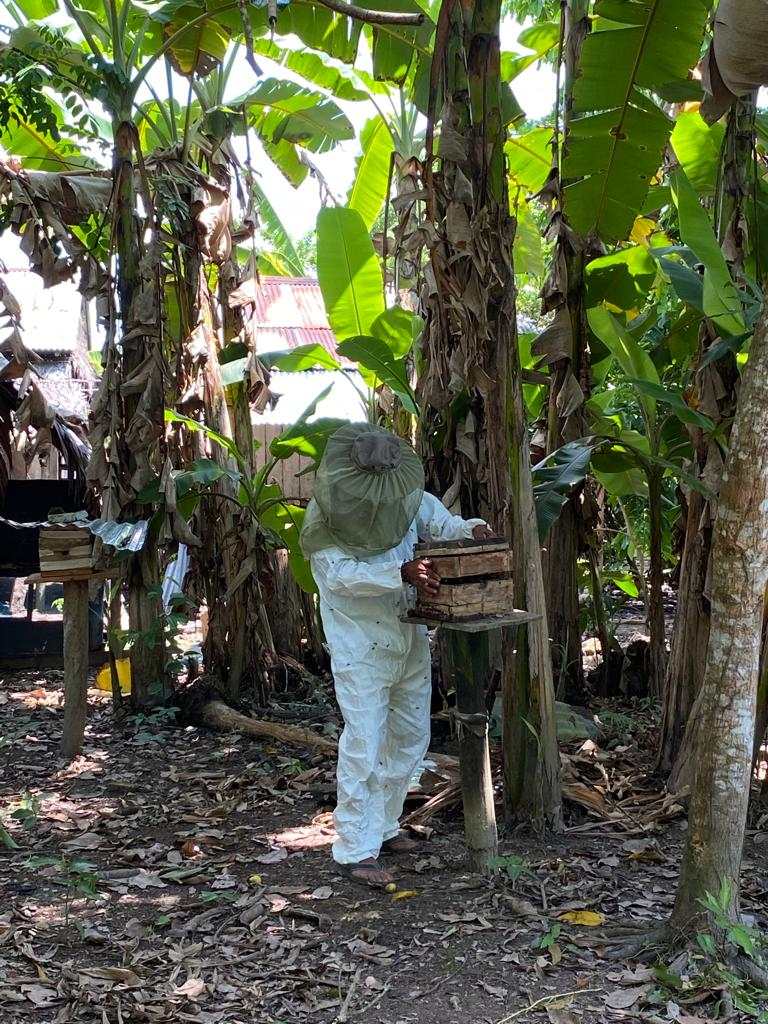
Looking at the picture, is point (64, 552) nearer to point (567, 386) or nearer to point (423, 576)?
point (423, 576)

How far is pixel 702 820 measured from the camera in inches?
132

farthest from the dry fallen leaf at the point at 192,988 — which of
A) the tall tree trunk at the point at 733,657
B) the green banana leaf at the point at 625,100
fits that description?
the green banana leaf at the point at 625,100

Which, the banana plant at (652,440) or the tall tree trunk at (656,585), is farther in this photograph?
the tall tree trunk at (656,585)

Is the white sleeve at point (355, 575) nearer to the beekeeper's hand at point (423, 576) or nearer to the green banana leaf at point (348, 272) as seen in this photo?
the beekeeper's hand at point (423, 576)

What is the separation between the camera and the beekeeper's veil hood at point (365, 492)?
13.8 ft

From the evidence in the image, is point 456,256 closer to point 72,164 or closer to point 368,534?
point 368,534

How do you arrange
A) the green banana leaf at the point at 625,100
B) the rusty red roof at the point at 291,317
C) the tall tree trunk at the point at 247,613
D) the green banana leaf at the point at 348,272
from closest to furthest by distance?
the green banana leaf at the point at 625,100, the green banana leaf at the point at 348,272, the tall tree trunk at the point at 247,613, the rusty red roof at the point at 291,317

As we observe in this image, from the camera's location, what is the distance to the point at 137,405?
274 inches

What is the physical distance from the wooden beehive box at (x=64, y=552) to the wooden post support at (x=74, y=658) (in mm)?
159

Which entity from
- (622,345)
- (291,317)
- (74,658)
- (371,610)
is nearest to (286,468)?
(74,658)

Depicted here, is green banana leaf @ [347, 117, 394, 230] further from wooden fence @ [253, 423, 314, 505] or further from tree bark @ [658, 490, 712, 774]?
tree bark @ [658, 490, 712, 774]

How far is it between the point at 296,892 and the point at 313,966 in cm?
67

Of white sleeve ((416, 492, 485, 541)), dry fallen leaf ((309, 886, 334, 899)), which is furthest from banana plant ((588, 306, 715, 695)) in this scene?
dry fallen leaf ((309, 886, 334, 899))

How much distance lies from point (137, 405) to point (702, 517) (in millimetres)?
3840
